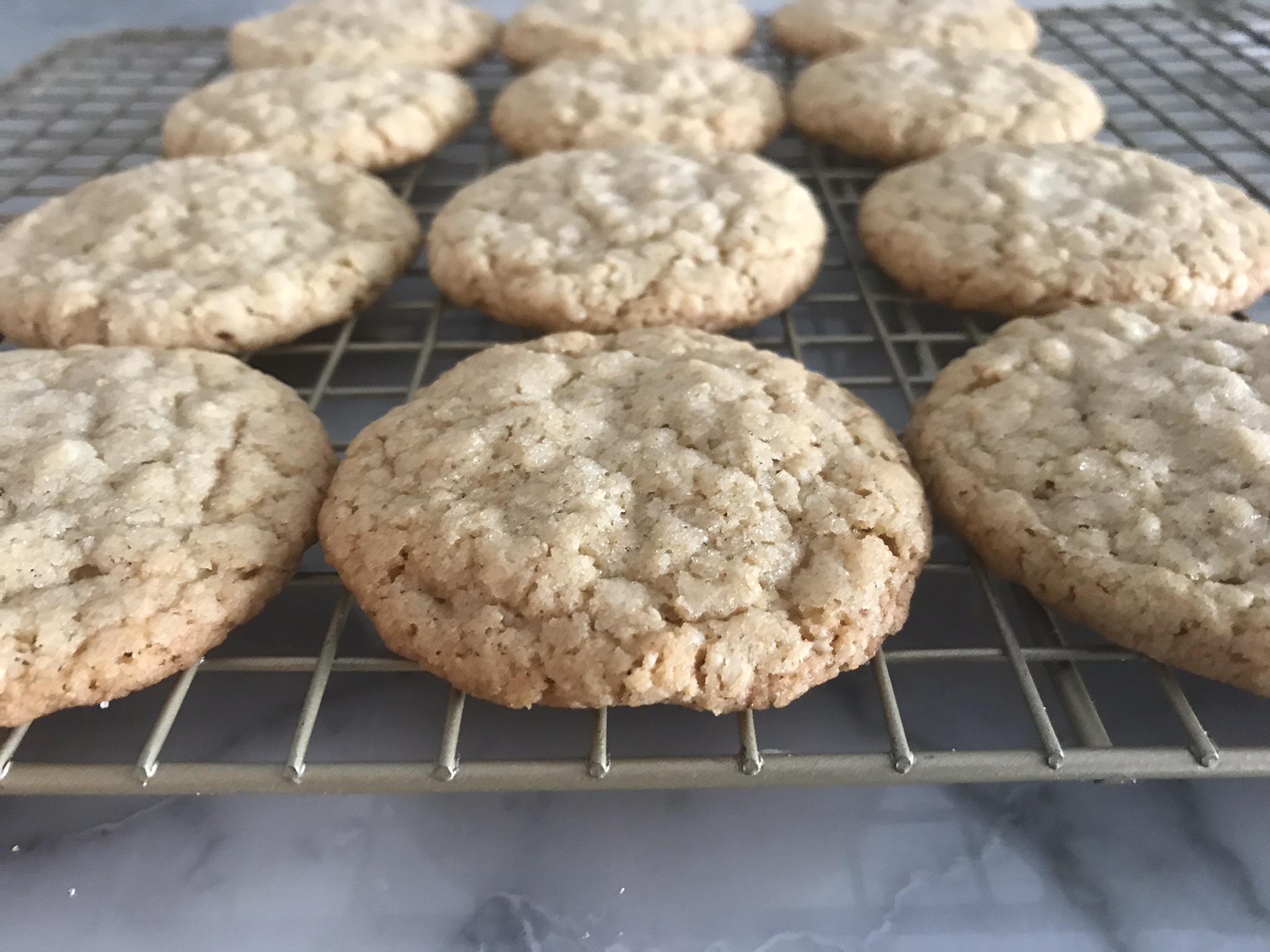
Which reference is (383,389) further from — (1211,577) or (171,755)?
(1211,577)

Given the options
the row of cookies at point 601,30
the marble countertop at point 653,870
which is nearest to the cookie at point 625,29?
the row of cookies at point 601,30

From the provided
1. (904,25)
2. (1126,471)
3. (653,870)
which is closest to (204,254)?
(653,870)

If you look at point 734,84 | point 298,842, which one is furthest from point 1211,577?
point 734,84

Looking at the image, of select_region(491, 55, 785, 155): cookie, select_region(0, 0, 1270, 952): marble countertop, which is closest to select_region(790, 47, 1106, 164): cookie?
select_region(491, 55, 785, 155): cookie

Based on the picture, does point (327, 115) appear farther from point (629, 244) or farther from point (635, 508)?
point (635, 508)

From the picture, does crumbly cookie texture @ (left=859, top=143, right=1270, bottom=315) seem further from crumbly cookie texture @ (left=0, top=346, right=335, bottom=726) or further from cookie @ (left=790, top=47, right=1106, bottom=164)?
crumbly cookie texture @ (left=0, top=346, right=335, bottom=726)

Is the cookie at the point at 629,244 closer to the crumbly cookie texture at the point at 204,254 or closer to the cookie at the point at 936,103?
the crumbly cookie texture at the point at 204,254

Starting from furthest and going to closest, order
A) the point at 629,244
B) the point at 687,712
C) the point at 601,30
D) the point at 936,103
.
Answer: the point at 601,30 → the point at 936,103 → the point at 629,244 → the point at 687,712
